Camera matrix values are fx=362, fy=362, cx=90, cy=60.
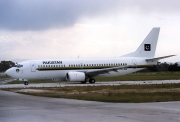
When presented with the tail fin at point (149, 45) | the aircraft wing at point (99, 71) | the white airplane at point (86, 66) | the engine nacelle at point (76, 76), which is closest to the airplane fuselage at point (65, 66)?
the white airplane at point (86, 66)

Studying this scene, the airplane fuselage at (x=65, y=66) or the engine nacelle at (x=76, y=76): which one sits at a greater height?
the airplane fuselage at (x=65, y=66)

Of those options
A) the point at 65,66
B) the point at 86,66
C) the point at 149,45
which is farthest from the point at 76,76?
the point at 149,45

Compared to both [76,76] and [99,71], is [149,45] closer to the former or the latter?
[99,71]

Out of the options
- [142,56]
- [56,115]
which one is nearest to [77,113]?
[56,115]

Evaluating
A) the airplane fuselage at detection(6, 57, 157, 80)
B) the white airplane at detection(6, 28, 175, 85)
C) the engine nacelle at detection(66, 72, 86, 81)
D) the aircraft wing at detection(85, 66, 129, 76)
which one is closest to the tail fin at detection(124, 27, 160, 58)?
the white airplane at detection(6, 28, 175, 85)

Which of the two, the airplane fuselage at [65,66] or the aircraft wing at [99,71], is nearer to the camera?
the airplane fuselage at [65,66]

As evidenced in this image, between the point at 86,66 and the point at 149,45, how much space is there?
10.1m

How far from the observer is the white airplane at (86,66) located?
44844 mm

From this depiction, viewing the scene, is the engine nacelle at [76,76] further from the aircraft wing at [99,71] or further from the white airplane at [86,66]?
the aircraft wing at [99,71]

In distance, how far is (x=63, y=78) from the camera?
4750cm

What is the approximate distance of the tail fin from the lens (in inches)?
A: 2009

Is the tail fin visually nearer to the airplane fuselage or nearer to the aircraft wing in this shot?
the airplane fuselage

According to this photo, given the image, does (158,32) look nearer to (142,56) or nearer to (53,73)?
(142,56)

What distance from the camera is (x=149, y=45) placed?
5119cm
